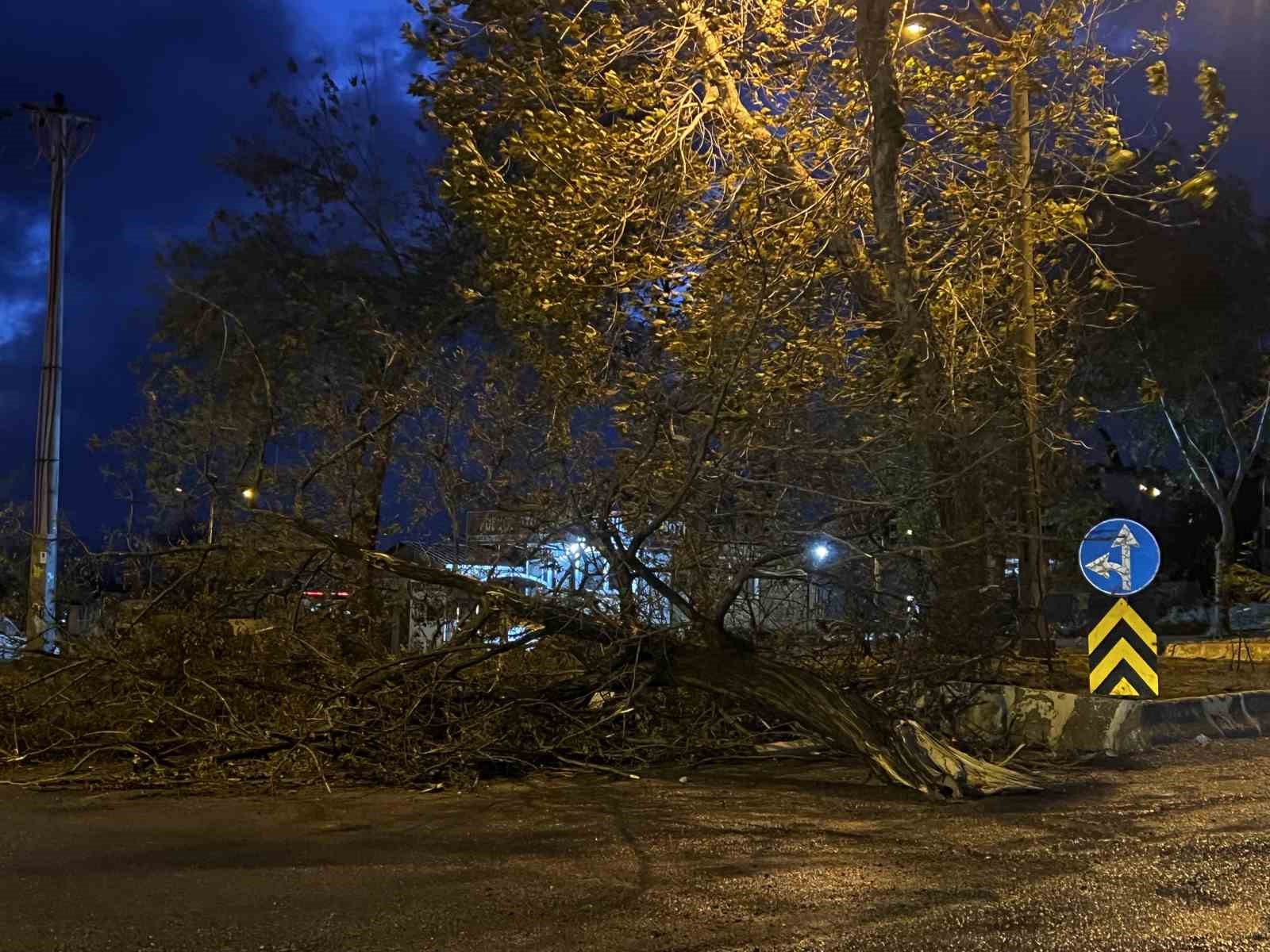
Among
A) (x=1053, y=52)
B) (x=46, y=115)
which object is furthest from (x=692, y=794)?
(x=46, y=115)

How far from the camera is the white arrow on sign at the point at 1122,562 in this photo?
31.7 feet

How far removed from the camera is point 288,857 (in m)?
5.74

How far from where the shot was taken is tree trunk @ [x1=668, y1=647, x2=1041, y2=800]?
7508 millimetres

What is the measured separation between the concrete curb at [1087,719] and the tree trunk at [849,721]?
159cm

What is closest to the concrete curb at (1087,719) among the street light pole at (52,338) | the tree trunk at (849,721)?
the tree trunk at (849,721)

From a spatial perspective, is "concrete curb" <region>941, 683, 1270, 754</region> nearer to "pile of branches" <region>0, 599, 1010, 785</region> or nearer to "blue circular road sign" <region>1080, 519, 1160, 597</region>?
"pile of branches" <region>0, 599, 1010, 785</region>

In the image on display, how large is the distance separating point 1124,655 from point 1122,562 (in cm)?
80

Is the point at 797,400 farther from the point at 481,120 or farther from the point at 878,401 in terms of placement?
the point at 481,120

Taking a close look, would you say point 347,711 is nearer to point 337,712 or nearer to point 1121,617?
point 337,712

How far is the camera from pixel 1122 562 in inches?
381

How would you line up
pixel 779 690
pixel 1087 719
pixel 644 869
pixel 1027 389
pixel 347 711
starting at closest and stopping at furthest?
pixel 644 869 → pixel 347 711 → pixel 779 690 → pixel 1087 719 → pixel 1027 389

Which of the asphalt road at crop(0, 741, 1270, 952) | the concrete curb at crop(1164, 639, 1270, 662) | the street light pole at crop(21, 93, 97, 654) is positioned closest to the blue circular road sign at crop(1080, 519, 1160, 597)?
the asphalt road at crop(0, 741, 1270, 952)


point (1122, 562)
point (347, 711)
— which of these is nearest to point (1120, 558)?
point (1122, 562)

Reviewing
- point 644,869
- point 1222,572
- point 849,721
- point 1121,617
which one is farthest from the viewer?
point 1222,572
